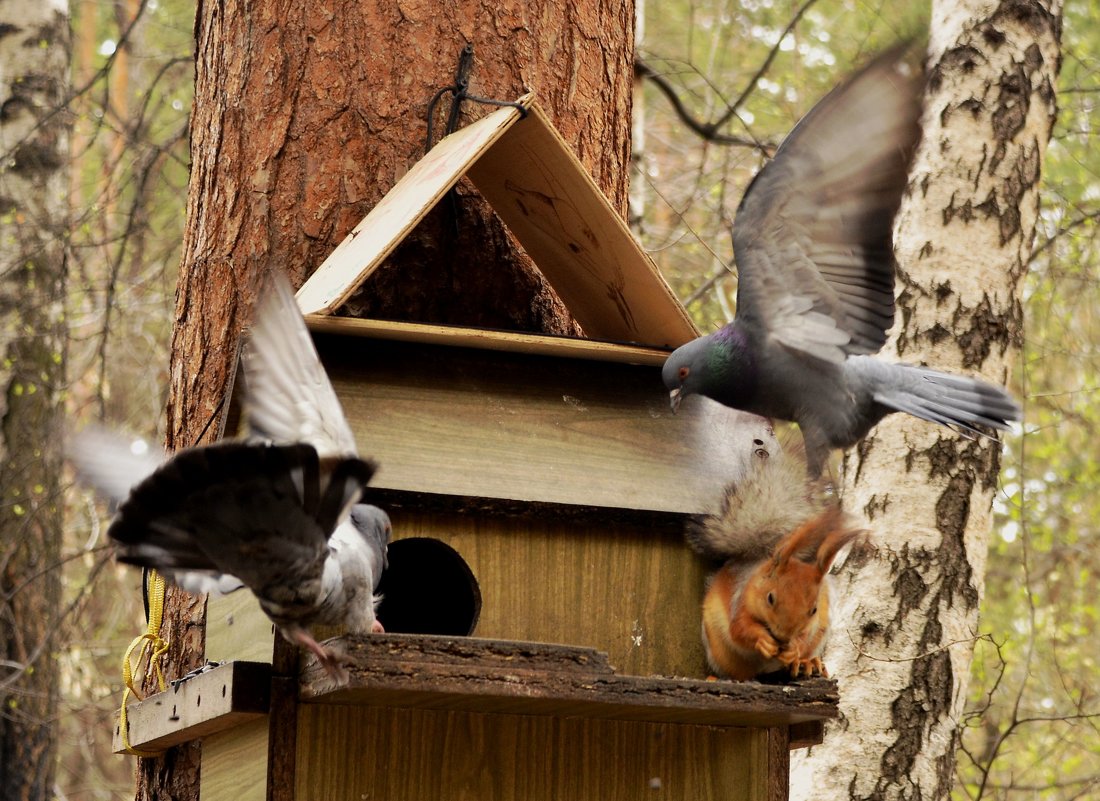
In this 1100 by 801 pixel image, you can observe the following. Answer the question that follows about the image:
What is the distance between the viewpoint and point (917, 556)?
13.1ft

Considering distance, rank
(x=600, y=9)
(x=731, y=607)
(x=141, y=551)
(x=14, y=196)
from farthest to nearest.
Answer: (x=14, y=196), (x=600, y=9), (x=731, y=607), (x=141, y=551)

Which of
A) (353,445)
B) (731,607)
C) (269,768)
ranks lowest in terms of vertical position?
(269,768)

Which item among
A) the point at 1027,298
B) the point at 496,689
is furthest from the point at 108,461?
the point at 1027,298

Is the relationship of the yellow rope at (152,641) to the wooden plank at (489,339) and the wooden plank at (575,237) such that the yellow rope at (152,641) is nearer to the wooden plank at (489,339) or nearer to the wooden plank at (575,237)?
the wooden plank at (489,339)

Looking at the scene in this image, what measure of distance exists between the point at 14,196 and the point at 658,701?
5160 millimetres

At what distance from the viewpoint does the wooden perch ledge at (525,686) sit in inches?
85.8

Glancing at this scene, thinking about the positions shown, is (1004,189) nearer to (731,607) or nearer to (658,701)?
(731,607)

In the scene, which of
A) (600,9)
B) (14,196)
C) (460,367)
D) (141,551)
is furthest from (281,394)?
(14,196)

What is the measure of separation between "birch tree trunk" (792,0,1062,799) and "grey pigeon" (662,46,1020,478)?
90 cm

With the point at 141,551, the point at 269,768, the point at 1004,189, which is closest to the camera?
the point at 141,551

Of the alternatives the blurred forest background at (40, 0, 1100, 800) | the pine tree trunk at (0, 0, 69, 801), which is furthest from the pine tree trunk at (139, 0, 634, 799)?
the blurred forest background at (40, 0, 1100, 800)

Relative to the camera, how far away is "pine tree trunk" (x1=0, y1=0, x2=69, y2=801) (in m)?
5.93

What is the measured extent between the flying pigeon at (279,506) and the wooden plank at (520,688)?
8 centimetres

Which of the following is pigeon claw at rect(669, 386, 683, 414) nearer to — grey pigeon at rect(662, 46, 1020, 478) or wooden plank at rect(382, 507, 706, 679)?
grey pigeon at rect(662, 46, 1020, 478)
